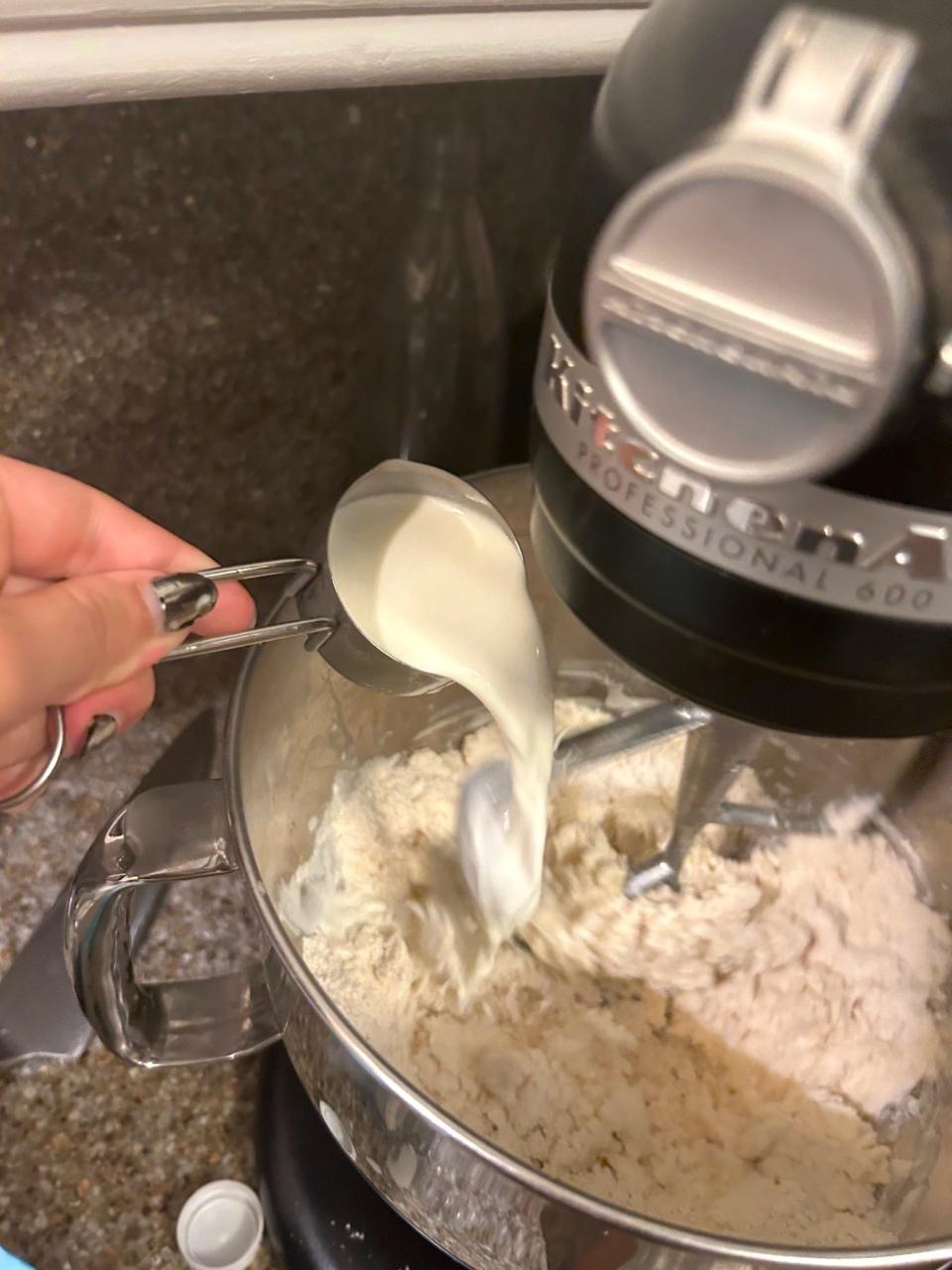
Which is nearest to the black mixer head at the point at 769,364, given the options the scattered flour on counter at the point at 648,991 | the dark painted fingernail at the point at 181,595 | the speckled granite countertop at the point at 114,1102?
the dark painted fingernail at the point at 181,595

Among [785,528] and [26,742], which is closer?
[785,528]

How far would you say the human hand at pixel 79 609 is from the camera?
1.10 feet

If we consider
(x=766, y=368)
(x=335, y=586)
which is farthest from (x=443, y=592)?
(x=766, y=368)

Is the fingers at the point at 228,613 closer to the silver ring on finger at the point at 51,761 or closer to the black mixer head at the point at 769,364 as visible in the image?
the silver ring on finger at the point at 51,761

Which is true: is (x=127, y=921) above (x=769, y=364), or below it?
below

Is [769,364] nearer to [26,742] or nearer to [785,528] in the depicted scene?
[785,528]

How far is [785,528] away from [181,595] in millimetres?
227

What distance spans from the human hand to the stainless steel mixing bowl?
0.06 metres

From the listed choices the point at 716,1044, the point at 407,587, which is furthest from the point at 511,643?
the point at 716,1044

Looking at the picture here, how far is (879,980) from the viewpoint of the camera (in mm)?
615

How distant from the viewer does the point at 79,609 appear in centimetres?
35

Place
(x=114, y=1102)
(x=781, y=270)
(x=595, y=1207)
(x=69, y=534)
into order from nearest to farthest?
(x=781, y=270) → (x=595, y=1207) → (x=69, y=534) → (x=114, y=1102)

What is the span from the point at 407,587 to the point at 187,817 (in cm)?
14

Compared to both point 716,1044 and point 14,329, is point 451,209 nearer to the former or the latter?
point 14,329
